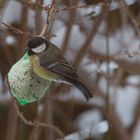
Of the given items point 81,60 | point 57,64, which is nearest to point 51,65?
point 57,64

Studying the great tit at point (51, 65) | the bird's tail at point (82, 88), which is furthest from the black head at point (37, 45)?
the bird's tail at point (82, 88)

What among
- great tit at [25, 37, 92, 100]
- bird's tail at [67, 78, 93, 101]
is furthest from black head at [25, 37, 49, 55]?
bird's tail at [67, 78, 93, 101]

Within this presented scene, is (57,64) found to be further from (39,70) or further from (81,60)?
(81,60)

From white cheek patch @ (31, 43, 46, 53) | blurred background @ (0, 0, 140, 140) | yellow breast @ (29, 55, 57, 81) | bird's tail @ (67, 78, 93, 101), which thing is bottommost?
blurred background @ (0, 0, 140, 140)

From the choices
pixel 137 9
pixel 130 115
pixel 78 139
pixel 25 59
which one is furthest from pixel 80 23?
pixel 130 115

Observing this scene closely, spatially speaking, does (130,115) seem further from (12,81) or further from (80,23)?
(12,81)

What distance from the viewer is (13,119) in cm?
225

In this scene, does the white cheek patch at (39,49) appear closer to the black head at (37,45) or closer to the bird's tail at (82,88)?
the black head at (37,45)

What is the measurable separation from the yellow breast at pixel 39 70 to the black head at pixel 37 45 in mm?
19

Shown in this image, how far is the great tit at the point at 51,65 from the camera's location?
137cm

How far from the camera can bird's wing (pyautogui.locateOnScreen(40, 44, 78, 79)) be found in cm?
138

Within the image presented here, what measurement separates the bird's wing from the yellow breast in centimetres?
1

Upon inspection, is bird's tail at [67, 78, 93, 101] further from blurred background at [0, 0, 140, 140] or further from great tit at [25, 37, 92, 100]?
blurred background at [0, 0, 140, 140]

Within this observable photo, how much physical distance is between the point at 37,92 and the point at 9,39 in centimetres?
100
